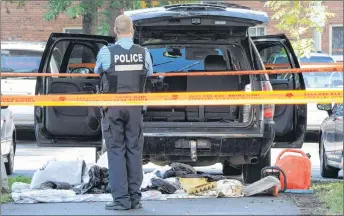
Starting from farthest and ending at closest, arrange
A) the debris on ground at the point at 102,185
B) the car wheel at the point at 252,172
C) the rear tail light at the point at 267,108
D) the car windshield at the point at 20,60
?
the car windshield at the point at 20,60 → the car wheel at the point at 252,172 → the rear tail light at the point at 267,108 → the debris on ground at the point at 102,185

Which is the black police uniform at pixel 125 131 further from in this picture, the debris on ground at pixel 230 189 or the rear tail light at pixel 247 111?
the rear tail light at pixel 247 111

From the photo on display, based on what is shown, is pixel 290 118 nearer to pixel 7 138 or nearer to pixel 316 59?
pixel 7 138

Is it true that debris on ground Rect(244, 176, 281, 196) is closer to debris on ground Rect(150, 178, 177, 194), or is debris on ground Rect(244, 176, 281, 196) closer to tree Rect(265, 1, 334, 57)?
debris on ground Rect(150, 178, 177, 194)

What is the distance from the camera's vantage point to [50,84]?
472 inches

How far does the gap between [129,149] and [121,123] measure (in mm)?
257

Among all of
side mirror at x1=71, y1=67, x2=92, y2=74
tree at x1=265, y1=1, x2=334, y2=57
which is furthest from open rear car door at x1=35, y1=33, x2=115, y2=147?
tree at x1=265, y1=1, x2=334, y2=57

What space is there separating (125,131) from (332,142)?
4620 millimetres

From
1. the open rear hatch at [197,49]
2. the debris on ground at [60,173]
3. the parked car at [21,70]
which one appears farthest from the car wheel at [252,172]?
the parked car at [21,70]

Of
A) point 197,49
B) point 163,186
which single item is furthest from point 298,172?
point 197,49

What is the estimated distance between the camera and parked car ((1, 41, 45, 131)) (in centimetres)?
1873

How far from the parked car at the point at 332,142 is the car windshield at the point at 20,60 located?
7.82 meters

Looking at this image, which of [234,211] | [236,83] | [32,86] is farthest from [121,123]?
[32,86]

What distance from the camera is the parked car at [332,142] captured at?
500 inches

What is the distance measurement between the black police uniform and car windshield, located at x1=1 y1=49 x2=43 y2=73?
1050 cm
